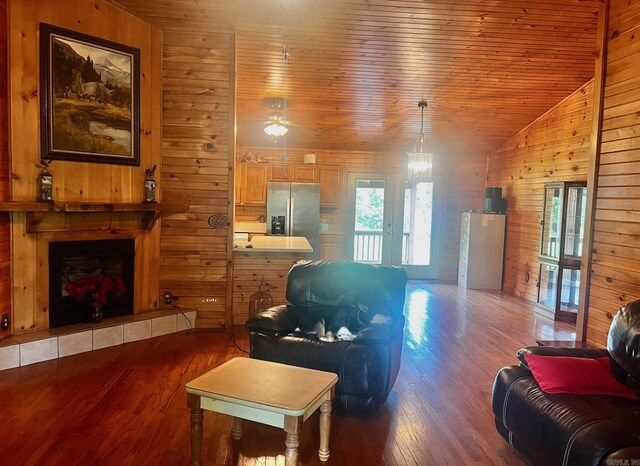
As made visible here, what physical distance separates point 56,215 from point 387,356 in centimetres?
294

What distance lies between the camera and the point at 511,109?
582 cm

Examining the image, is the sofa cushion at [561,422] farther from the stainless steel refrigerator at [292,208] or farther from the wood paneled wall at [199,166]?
the stainless steel refrigerator at [292,208]

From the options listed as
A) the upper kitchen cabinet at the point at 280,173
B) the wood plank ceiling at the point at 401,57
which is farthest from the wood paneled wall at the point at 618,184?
the upper kitchen cabinet at the point at 280,173

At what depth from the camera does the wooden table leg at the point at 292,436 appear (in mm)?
1794

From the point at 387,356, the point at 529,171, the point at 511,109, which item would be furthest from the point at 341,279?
the point at 529,171

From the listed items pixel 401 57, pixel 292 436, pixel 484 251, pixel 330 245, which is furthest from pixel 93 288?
pixel 484 251

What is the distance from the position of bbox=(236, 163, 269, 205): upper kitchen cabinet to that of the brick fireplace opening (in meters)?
3.02

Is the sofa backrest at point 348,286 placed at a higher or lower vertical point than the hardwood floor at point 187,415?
higher

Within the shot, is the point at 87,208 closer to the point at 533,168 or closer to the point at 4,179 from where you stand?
the point at 4,179

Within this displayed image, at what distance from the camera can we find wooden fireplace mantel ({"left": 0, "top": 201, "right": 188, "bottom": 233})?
3.18 meters

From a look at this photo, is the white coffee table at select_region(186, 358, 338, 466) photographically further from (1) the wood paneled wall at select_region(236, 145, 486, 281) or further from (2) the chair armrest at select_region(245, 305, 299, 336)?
(1) the wood paneled wall at select_region(236, 145, 486, 281)

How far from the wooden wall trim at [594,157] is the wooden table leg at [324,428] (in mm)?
2618

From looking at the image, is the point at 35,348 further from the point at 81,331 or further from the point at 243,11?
the point at 243,11

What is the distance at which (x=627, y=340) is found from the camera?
222 centimetres
